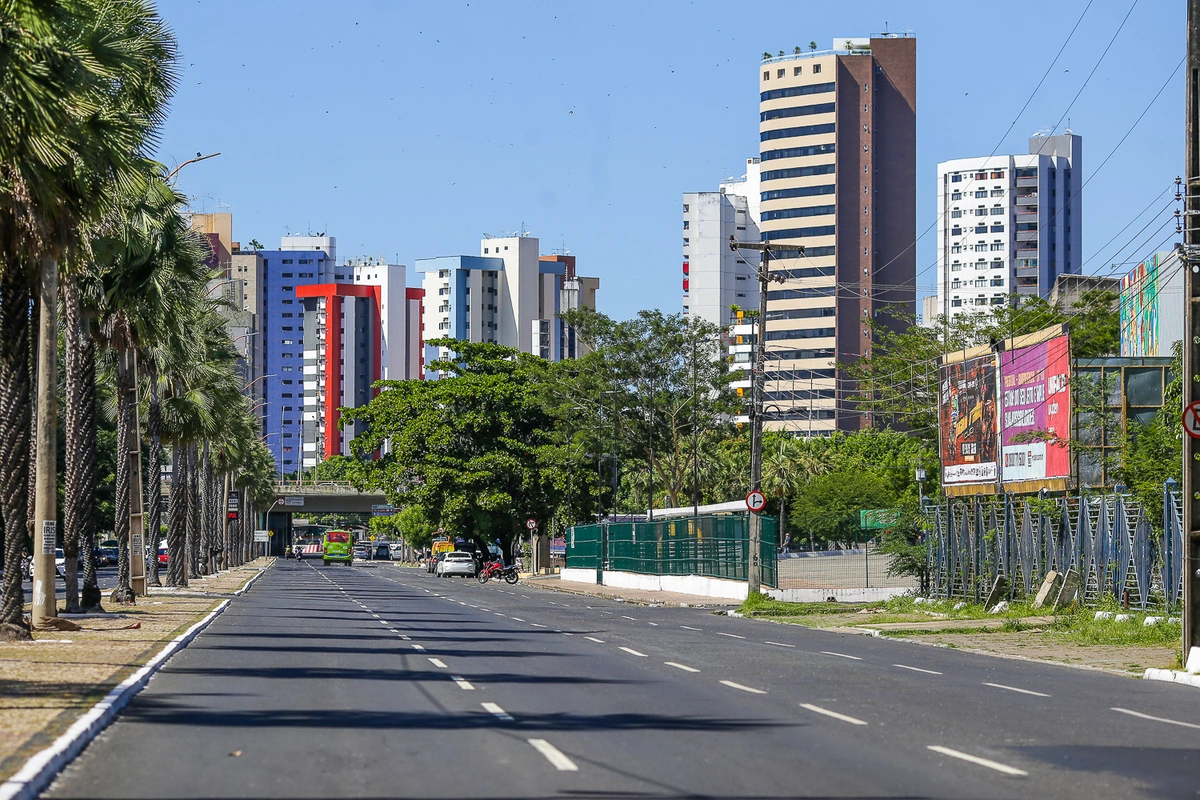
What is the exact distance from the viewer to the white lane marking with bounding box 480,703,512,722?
585 inches

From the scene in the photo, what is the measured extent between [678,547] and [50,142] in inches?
1716

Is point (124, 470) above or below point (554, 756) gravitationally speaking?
above

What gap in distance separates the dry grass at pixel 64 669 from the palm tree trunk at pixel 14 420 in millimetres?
799

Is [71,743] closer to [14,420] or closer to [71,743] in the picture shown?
[71,743]

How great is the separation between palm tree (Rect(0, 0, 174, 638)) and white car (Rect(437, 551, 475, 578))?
60.6 m

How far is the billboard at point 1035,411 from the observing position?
129 feet

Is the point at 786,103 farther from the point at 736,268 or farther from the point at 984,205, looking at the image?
the point at 984,205

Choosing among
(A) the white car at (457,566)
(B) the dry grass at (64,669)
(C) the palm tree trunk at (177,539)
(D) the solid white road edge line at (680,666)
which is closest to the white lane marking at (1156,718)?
(D) the solid white road edge line at (680,666)

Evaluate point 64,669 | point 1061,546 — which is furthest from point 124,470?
point 1061,546

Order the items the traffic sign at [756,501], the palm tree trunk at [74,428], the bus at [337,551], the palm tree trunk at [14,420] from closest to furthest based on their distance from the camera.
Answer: the palm tree trunk at [14,420]
the palm tree trunk at [74,428]
the traffic sign at [756,501]
the bus at [337,551]

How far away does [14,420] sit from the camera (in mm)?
25359

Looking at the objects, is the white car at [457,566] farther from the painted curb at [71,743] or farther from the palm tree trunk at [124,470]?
the painted curb at [71,743]

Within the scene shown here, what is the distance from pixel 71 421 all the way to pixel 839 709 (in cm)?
2171

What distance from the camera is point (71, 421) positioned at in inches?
1298
